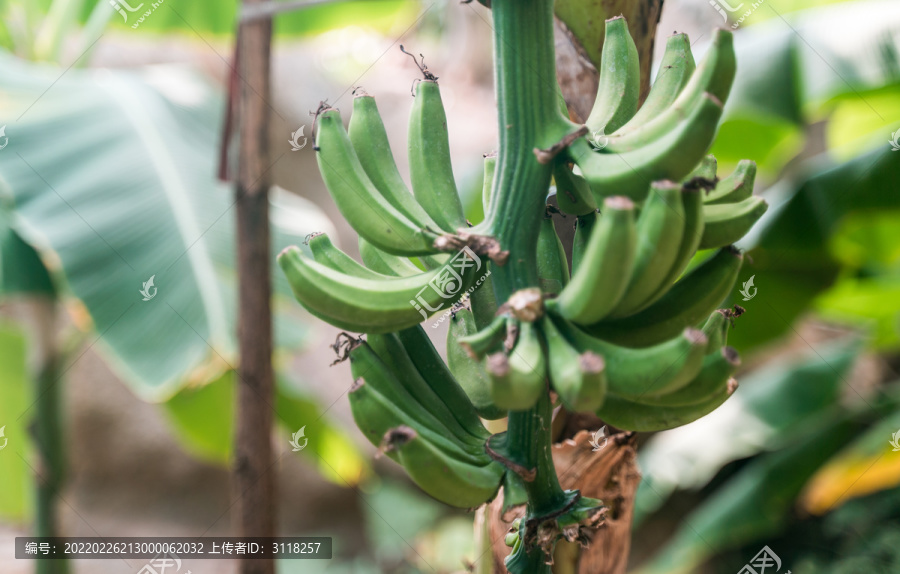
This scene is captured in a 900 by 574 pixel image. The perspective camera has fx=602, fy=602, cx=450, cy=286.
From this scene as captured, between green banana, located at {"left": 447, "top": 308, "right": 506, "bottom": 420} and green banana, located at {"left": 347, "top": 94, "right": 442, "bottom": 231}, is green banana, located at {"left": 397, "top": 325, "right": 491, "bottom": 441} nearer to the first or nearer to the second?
green banana, located at {"left": 447, "top": 308, "right": 506, "bottom": 420}

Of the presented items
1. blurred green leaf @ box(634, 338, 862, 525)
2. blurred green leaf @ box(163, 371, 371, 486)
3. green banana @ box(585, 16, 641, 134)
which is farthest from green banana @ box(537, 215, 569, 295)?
blurred green leaf @ box(634, 338, 862, 525)

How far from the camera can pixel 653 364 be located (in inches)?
16.8

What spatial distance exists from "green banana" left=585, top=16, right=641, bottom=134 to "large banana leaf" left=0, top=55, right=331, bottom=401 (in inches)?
36.9

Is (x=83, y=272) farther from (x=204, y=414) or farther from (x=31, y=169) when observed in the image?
(x=204, y=414)

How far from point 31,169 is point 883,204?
6.74 ft

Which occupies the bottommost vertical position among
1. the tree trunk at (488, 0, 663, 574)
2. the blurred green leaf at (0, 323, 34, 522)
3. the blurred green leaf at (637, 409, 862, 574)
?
the blurred green leaf at (637, 409, 862, 574)

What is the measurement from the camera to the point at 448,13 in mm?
5719

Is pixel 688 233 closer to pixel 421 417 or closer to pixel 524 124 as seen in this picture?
pixel 524 124

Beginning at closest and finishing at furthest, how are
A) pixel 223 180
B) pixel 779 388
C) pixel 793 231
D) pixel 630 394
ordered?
pixel 630 394 → pixel 223 180 → pixel 793 231 → pixel 779 388

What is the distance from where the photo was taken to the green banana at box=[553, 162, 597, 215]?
57cm

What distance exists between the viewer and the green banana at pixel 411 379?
1.96 feet

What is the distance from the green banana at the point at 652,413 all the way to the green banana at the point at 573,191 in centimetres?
18

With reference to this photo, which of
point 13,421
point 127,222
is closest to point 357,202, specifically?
point 127,222

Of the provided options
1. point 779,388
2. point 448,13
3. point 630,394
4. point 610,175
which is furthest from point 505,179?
point 448,13
